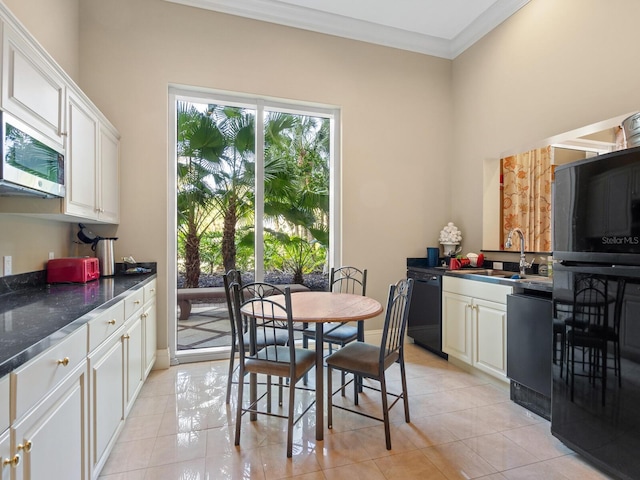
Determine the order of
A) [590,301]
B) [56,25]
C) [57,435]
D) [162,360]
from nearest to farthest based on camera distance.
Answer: [57,435] → [590,301] → [56,25] → [162,360]

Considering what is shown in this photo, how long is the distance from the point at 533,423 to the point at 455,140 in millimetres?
3000

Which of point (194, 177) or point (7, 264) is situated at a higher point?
point (194, 177)

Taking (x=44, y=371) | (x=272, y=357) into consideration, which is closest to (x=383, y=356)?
(x=272, y=357)

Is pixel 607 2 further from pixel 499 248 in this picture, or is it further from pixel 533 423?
pixel 533 423

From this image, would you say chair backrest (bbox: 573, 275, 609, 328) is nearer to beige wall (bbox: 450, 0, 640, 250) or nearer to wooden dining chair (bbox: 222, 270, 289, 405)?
beige wall (bbox: 450, 0, 640, 250)

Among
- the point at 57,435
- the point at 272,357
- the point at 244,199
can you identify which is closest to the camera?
the point at 57,435

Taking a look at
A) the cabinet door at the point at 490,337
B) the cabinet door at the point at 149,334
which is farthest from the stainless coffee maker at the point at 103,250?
the cabinet door at the point at 490,337

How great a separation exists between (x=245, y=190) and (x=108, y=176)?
48.3 inches

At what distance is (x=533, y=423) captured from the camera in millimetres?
2264

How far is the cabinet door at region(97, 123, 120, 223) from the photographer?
2578 mm

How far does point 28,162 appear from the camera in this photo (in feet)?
5.22

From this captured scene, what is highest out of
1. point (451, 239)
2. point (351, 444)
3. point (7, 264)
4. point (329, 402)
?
point (451, 239)

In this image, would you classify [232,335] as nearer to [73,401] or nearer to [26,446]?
[73,401]

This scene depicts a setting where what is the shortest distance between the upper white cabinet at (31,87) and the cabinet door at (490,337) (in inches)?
126
